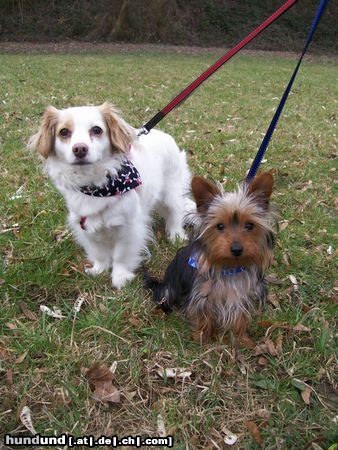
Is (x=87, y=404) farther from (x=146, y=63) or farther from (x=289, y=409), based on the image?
(x=146, y=63)

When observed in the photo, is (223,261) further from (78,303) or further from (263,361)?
(78,303)

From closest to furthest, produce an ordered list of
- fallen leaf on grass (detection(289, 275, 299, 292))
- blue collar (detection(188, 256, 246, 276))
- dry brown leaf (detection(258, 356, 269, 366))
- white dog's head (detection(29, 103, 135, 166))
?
1. blue collar (detection(188, 256, 246, 276))
2. dry brown leaf (detection(258, 356, 269, 366))
3. white dog's head (detection(29, 103, 135, 166))
4. fallen leaf on grass (detection(289, 275, 299, 292))

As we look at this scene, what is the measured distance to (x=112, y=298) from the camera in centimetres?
297

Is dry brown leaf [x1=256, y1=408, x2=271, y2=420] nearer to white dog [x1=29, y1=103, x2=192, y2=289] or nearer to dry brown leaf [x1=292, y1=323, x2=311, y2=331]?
dry brown leaf [x1=292, y1=323, x2=311, y2=331]

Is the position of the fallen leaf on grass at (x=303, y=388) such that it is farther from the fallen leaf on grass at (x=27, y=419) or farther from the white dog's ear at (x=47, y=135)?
the white dog's ear at (x=47, y=135)

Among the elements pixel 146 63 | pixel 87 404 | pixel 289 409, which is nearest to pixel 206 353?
pixel 289 409

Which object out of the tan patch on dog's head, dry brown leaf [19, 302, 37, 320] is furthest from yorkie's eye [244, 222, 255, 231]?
dry brown leaf [19, 302, 37, 320]

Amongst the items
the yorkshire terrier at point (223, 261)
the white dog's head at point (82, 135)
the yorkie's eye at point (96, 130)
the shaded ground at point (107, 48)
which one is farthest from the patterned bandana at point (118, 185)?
the shaded ground at point (107, 48)

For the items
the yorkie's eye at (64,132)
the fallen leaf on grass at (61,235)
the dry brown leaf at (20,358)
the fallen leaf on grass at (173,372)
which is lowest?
the fallen leaf on grass at (61,235)

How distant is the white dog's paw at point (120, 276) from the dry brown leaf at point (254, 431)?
1.37 m

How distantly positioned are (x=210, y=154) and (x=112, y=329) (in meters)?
3.66

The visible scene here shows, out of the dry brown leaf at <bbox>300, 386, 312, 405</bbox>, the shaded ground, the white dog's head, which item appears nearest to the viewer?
the dry brown leaf at <bbox>300, 386, 312, 405</bbox>

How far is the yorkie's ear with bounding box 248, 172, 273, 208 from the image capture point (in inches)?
86.1

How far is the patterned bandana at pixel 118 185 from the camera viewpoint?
9.52 feet
